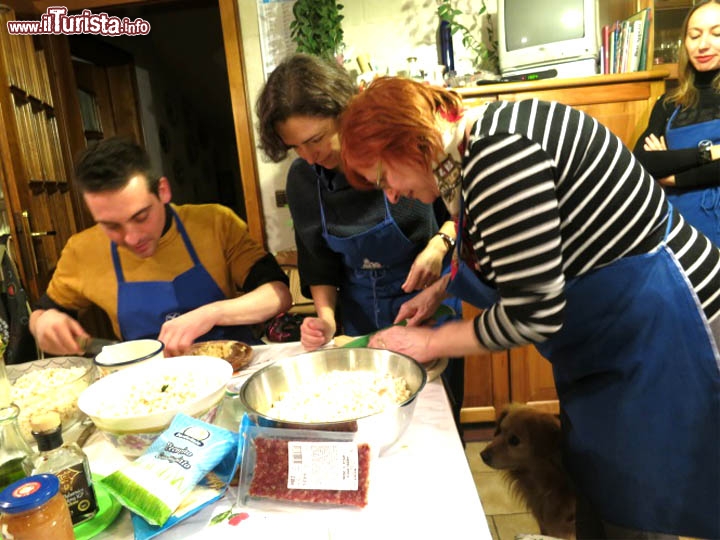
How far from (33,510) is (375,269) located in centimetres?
113

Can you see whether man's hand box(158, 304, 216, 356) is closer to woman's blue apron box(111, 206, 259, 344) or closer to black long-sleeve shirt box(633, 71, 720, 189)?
woman's blue apron box(111, 206, 259, 344)

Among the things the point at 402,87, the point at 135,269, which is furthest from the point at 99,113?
the point at 402,87

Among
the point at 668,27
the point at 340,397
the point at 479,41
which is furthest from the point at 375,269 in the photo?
the point at 668,27

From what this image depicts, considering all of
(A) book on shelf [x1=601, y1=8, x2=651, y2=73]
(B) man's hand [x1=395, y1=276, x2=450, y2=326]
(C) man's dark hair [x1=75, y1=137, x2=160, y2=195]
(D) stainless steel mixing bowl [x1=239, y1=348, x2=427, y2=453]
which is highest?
(A) book on shelf [x1=601, y1=8, x2=651, y2=73]

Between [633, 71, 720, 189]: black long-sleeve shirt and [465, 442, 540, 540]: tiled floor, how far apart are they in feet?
5.07

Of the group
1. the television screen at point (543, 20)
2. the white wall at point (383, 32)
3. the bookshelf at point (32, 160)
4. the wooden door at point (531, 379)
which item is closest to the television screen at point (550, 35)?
the television screen at point (543, 20)

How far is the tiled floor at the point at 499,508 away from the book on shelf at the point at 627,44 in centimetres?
208

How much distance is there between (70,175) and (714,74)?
140 inches

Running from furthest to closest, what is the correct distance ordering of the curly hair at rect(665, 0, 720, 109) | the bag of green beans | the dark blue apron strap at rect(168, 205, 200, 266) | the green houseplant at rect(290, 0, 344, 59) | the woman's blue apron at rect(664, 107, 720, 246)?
the green houseplant at rect(290, 0, 344, 59), the curly hair at rect(665, 0, 720, 109), the woman's blue apron at rect(664, 107, 720, 246), the dark blue apron strap at rect(168, 205, 200, 266), the bag of green beans

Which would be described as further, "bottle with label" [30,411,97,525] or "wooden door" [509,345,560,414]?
"wooden door" [509,345,560,414]

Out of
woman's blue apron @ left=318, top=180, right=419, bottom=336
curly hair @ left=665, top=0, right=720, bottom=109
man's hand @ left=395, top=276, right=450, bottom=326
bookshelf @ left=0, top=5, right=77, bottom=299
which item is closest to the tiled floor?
woman's blue apron @ left=318, top=180, right=419, bottom=336

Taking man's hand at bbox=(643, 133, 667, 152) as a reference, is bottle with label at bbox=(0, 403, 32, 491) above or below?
below

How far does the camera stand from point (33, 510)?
56 centimetres

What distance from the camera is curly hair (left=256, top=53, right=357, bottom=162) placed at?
1.30 metres
